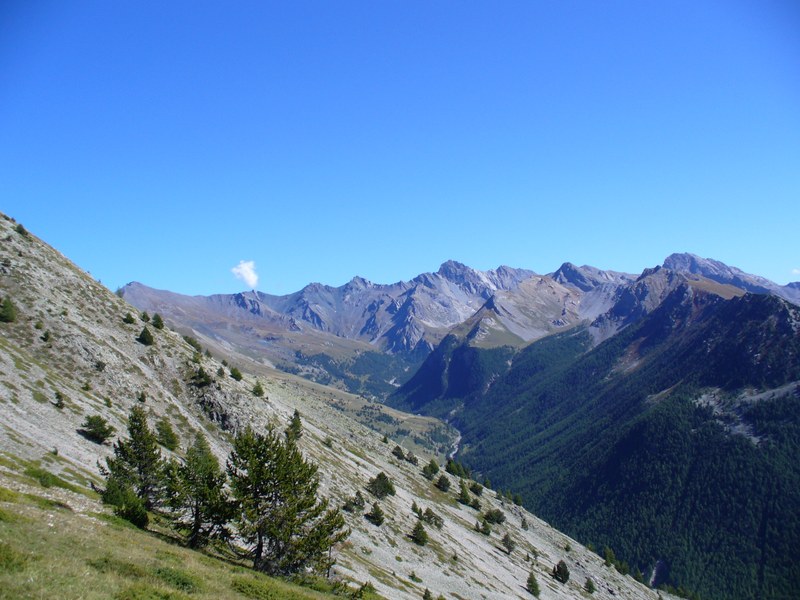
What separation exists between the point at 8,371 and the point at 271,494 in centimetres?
4018

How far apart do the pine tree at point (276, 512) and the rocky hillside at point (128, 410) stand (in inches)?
386

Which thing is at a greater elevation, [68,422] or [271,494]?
[271,494]

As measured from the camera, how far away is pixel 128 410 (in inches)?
2702

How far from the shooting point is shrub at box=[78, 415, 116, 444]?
55250 mm

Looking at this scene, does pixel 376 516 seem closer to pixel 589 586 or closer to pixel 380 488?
pixel 380 488

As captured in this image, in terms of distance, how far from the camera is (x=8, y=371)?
184 feet

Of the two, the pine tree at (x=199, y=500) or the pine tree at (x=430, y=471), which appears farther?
the pine tree at (x=430, y=471)

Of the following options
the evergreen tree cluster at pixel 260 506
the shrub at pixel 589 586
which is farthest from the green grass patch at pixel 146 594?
the shrub at pixel 589 586

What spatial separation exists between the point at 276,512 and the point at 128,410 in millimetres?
43754

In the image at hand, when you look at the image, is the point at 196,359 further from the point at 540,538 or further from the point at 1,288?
the point at 540,538

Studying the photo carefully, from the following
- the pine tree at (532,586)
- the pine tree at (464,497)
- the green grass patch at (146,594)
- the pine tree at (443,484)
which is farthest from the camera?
the pine tree at (443,484)

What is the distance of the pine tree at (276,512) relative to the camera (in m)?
35.2

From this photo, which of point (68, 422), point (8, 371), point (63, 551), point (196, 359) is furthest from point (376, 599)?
point (196, 359)

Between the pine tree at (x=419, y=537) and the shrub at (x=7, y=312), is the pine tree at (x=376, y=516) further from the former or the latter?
the shrub at (x=7, y=312)
